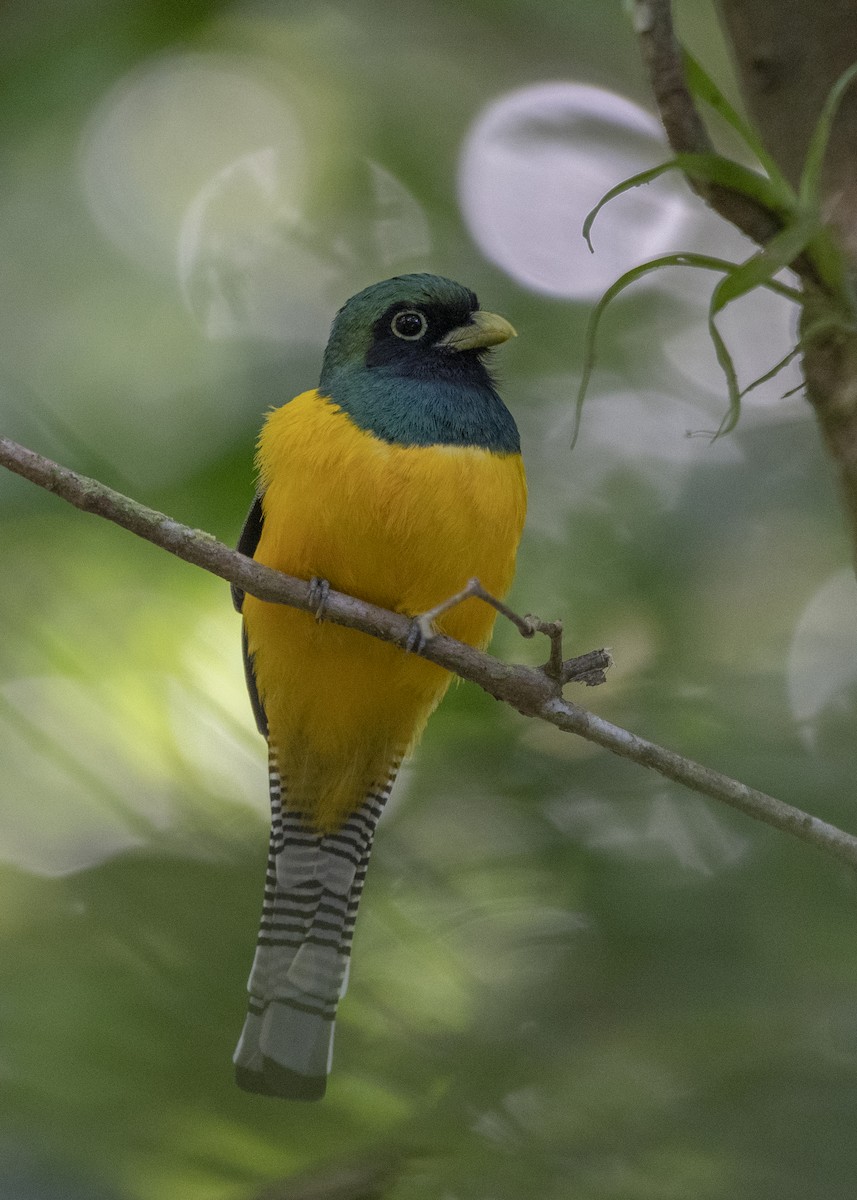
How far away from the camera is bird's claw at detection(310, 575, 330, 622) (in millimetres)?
2971

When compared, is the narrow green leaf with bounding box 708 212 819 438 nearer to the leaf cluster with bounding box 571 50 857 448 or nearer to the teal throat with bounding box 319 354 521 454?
the leaf cluster with bounding box 571 50 857 448

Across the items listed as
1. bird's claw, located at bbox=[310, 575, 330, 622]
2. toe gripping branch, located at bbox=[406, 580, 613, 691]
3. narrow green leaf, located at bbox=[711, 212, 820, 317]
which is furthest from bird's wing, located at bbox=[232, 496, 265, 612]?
narrow green leaf, located at bbox=[711, 212, 820, 317]

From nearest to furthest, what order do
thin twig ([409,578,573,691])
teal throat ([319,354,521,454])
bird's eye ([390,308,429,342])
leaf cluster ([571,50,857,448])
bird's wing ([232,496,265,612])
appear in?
leaf cluster ([571,50,857,448]), thin twig ([409,578,573,691]), teal throat ([319,354,521,454]), bird's wing ([232,496,265,612]), bird's eye ([390,308,429,342])

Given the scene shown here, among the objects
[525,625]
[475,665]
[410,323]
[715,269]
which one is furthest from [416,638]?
[410,323]

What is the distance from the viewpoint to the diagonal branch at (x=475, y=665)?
8.20 feet

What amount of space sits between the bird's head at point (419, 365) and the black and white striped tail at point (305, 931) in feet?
3.32

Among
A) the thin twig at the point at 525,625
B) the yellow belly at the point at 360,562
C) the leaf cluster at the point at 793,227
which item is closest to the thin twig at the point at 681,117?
the leaf cluster at the point at 793,227

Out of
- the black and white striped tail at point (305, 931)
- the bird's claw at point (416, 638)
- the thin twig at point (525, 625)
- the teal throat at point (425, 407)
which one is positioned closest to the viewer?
the thin twig at point (525, 625)

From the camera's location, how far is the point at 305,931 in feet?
12.4

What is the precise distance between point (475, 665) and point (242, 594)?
1.31m

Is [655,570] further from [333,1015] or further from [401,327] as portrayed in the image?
[333,1015]

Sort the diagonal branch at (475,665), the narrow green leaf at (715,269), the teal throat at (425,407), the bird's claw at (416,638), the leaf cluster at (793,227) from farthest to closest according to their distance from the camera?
the teal throat at (425,407)
the bird's claw at (416,638)
the diagonal branch at (475,665)
the narrow green leaf at (715,269)
the leaf cluster at (793,227)

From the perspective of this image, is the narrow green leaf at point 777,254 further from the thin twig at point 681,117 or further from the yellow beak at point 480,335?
the yellow beak at point 480,335

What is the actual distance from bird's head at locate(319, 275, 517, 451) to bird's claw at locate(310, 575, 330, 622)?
1.67 feet
